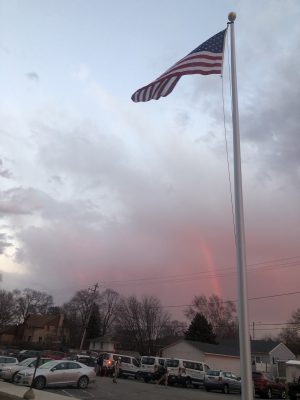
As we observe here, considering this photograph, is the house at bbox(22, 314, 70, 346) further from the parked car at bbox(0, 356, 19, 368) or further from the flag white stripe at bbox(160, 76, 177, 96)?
the flag white stripe at bbox(160, 76, 177, 96)

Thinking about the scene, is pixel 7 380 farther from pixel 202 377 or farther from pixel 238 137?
pixel 238 137

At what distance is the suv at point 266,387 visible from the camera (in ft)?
109

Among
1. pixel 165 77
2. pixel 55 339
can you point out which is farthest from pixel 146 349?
pixel 165 77

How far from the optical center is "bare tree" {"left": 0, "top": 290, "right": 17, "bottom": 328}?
382 feet

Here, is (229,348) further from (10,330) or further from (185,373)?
(10,330)

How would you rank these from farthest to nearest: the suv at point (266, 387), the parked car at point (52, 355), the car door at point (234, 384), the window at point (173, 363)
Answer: the parked car at point (52, 355) → the window at point (173, 363) → the car door at point (234, 384) → the suv at point (266, 387)

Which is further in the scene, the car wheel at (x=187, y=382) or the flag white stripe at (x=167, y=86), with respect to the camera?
the car wheel at (x=187, y=382)

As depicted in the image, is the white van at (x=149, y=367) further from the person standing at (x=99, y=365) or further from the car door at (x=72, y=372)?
the car door at (x=72, y=372)

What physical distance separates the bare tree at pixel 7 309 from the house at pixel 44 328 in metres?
3.83

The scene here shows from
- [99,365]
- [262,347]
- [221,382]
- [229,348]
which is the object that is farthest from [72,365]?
[262,347]

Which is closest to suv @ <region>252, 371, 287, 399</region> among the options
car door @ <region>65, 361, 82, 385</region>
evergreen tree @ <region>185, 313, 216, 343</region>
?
car door @ <region>65, 361, 82, 385</region>

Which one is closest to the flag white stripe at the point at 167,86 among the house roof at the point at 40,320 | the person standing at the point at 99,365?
the person standing at the point at 99,365

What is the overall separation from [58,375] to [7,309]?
4031 inches

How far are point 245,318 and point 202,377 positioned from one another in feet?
97.4
